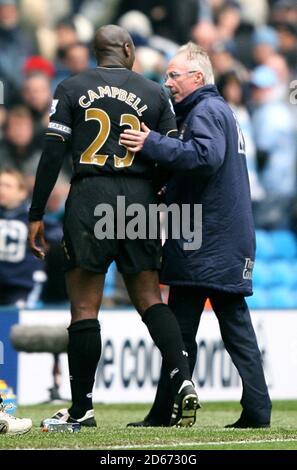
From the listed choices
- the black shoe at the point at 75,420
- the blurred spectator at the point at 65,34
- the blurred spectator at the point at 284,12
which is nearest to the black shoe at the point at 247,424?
the black shoe at the point at 75,420

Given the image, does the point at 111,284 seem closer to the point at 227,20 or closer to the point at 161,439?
the point at 227,20

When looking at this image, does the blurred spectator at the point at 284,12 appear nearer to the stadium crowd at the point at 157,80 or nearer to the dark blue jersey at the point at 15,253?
the stadium crowd at the point at 157,80

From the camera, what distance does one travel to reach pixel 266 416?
22.7 feet

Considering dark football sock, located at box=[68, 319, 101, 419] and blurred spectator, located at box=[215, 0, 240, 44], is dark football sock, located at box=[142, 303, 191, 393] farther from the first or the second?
blurred spectator, located at box=[215, 0, 240, 44]

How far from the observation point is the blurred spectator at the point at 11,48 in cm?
1353

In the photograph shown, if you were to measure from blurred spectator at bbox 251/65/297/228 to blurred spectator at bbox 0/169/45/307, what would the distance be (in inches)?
135

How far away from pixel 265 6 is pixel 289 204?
2607 mm

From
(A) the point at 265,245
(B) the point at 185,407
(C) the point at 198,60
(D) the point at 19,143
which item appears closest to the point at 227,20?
(A) the point at 265,245

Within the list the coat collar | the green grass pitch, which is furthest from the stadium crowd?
the coat collar

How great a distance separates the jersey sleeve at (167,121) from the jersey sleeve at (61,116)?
1.77ft

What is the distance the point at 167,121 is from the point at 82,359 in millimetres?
1353

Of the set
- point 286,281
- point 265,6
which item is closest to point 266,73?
point 265,6

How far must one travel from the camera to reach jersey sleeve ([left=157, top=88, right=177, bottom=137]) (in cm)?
673

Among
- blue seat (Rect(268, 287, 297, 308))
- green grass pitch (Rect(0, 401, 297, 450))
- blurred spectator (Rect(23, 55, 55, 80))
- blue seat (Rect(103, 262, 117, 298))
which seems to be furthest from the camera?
blue seat (Rect(268, 287, 297, 308))
